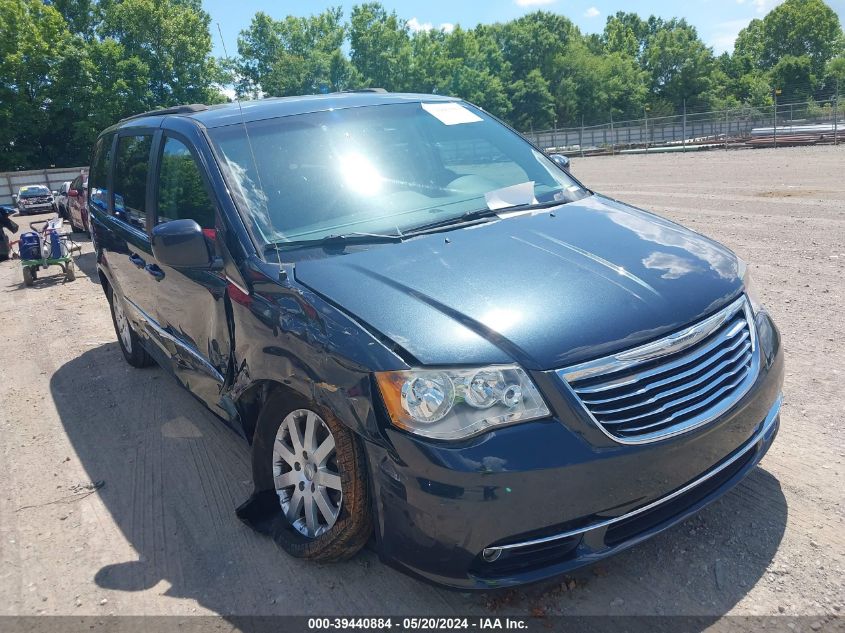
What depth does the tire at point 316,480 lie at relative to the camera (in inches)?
108

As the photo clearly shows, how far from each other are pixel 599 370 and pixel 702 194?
13209 millimetres

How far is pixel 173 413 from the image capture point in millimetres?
5195

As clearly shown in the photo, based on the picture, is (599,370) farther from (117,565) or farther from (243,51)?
(243,51)

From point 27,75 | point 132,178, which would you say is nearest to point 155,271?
point 132,178

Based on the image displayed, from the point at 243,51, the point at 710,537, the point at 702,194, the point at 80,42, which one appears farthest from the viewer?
the point at 243,51

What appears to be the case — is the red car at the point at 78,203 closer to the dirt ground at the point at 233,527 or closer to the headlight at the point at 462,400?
the dirt ground at the point at 233,527

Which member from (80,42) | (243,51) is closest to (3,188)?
(80,42)

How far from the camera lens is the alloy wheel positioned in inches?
116

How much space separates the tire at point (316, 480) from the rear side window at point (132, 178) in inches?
78.1

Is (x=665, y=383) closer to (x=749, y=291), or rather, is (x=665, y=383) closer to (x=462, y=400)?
(x=462, y=400)

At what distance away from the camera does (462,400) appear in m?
2.47

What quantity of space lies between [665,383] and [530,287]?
62 centimetres

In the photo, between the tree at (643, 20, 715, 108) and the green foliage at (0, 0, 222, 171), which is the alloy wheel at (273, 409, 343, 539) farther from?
the tree at (643, 20, 715, 108)

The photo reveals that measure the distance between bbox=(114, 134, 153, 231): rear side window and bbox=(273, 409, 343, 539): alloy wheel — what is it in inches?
82.7
